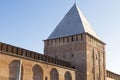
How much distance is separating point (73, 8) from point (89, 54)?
5.57m

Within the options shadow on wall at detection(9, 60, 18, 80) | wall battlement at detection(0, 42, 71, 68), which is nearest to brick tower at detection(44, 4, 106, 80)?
wall battlement at detection(0, 42, 71, 68)

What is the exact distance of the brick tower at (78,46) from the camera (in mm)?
23000

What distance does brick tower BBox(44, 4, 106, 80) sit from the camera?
2300 cm

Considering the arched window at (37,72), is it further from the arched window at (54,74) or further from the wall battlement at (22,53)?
the arched window at (54,74)

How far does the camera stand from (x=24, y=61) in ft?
55.6

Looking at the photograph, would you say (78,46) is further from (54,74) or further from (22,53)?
(22,53)

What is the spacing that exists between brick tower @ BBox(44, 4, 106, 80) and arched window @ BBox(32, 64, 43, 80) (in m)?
4.58

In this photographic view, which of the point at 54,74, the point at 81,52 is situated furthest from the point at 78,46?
the point at 54,74

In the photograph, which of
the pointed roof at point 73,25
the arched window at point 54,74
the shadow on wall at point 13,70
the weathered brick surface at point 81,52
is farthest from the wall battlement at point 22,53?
the pointed roof at point 73,25

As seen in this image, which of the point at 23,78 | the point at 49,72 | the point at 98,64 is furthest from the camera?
the point at 98,64

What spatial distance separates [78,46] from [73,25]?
7.84 feet

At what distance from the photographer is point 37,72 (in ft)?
60.0

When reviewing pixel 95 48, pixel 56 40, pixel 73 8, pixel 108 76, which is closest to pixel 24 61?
pixel 56 40

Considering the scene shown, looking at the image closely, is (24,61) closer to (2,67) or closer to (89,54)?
(2,67)
